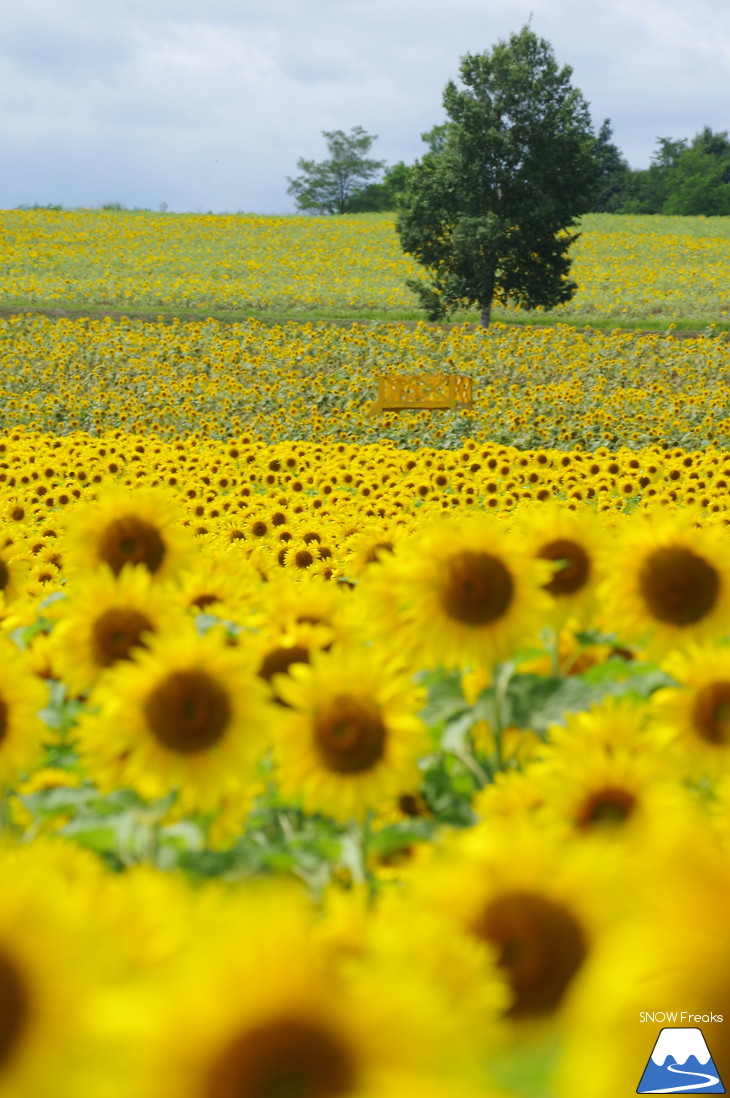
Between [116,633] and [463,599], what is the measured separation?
34.9 inches

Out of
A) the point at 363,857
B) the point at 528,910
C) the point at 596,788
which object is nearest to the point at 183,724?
the point at 363,857

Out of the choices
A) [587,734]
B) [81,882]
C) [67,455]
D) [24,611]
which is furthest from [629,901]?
[67,455]

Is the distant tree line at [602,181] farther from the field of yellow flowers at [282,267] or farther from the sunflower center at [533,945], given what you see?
the sunflower center at [533,945]

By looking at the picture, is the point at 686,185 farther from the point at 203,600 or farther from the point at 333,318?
the point at 203,600

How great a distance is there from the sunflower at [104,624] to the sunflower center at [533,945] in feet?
4.66

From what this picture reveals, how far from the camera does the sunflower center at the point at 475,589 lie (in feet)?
8.18

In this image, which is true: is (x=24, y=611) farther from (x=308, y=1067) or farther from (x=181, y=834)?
(x=308, y=1067)

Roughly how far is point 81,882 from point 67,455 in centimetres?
1284

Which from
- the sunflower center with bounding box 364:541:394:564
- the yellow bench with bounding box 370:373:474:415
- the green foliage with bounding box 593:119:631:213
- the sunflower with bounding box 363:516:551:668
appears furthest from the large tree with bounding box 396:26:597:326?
the green foliage with bounding box 593:119:631:213

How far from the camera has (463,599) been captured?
251 centimetres

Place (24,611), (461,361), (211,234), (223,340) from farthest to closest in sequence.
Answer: (211,234)
(223,340)
(461,361)
(24,611)

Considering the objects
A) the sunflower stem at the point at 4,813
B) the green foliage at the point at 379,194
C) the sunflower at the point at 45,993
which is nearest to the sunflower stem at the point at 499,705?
the sunflower stem at the point at 4,813

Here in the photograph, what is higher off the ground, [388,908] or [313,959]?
[313,959]

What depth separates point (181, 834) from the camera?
2123mm
